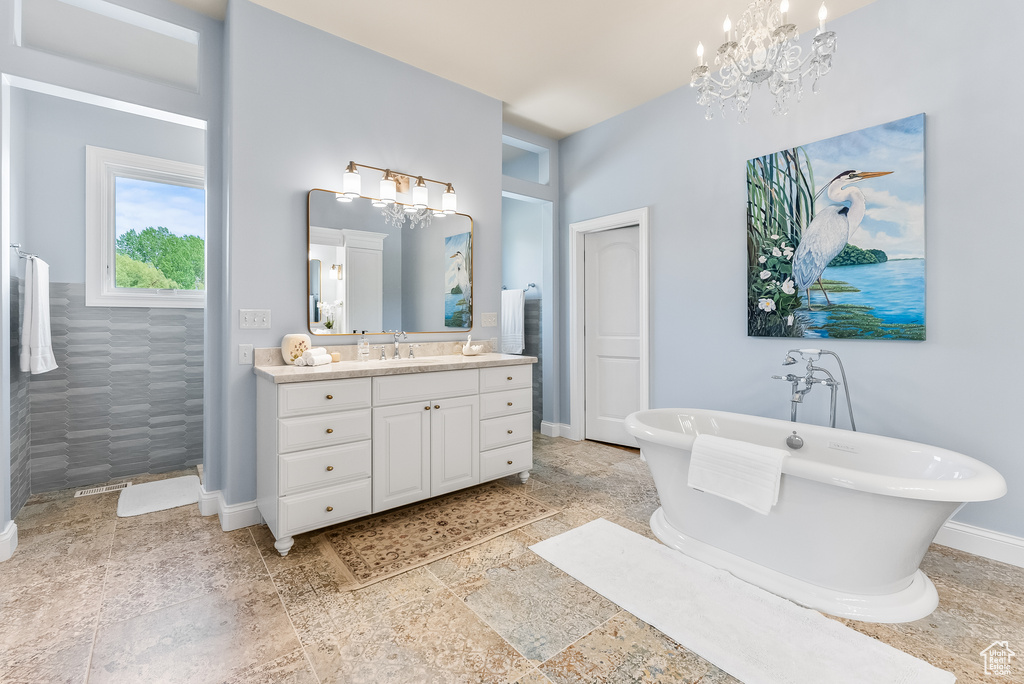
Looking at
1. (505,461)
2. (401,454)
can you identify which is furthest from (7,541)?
(505,461)

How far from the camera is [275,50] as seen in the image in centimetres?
261

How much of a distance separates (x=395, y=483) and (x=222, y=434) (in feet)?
3.53

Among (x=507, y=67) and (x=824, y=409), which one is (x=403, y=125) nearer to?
(x=507, y=67)

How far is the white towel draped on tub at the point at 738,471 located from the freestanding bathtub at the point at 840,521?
5 centimetres

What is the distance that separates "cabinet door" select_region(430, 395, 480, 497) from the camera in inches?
106

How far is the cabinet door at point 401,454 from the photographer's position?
2.46 m

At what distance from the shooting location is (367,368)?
2410 mm

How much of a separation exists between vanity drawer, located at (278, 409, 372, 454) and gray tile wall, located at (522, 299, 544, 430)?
2498mm

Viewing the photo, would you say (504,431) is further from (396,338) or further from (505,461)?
(396,338)

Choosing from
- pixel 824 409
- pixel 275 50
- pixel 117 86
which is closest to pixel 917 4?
pixel 824 409

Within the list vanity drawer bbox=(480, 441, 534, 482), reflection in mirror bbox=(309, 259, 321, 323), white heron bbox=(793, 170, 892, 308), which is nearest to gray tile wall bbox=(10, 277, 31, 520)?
reflection in mirror bbox=(309, 259, 321, 323)

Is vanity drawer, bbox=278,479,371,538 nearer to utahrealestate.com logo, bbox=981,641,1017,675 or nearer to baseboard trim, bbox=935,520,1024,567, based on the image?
utahrealestate.com logo, bbox=981,641,1017,675

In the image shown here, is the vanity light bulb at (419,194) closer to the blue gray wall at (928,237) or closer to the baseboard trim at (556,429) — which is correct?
the blue gray wall at (928,237)

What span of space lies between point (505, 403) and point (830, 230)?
7.25 ft
